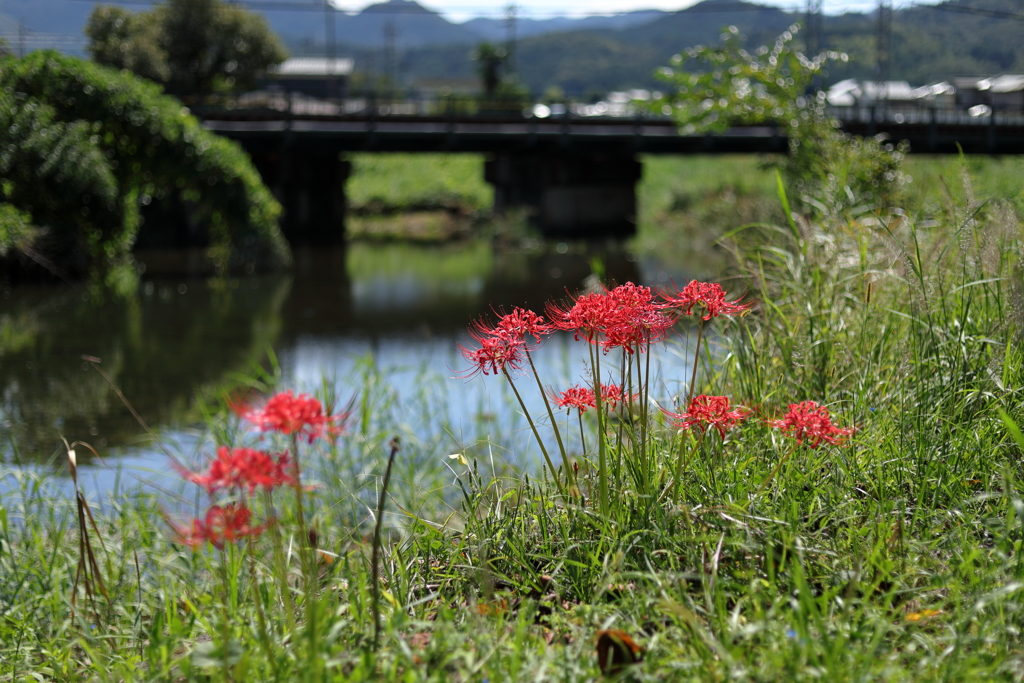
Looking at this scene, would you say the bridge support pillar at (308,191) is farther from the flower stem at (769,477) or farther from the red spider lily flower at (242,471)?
the red spider lily flower at (242,471)

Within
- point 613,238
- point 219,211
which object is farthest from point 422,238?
point 219,211

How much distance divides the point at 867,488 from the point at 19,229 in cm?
1148

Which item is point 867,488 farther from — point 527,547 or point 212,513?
point 212,513

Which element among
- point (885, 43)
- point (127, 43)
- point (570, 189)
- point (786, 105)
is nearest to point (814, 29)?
point (885, 43)

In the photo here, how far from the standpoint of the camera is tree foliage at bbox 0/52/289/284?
11844 millimetres

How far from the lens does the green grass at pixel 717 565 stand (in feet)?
5.24

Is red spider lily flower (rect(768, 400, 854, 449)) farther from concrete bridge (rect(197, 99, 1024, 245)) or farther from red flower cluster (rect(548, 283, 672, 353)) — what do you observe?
concrete bridge (rect(197, 99, 1024, 245))

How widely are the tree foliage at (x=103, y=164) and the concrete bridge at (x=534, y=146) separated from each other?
291 inches

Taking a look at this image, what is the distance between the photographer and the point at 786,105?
1044 centimetres

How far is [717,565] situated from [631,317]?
55cm

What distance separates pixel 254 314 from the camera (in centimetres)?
1208

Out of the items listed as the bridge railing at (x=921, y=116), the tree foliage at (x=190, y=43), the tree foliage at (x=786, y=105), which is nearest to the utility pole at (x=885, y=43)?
the bridge railing at (x=921, y=116)

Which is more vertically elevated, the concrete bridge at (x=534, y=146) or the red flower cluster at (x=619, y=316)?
the concrete bridge at (x=534, y=146)

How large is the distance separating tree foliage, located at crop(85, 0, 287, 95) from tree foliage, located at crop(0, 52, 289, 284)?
2807 centimetres
